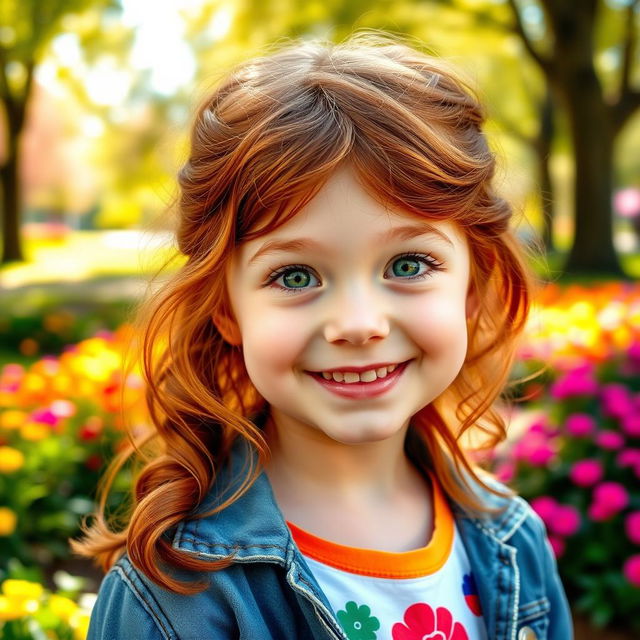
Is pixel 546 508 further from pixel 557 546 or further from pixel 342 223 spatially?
pixel 342 223

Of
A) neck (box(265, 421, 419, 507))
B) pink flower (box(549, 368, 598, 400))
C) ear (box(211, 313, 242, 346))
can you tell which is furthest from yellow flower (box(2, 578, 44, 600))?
pink flower (box(549, 368, 598, 400))

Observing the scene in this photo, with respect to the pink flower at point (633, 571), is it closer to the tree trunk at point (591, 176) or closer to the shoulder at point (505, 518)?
the shoulder at point (505, 518)

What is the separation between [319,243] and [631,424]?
7.54 ft

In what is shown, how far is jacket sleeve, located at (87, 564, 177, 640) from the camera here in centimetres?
137

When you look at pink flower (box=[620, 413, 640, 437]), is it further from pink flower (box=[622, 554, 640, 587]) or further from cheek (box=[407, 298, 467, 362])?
cheek (box=[407, 298, 467, 362])

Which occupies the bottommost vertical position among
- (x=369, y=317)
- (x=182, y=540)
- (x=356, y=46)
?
(x=182, y=540)

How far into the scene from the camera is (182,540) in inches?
56.3

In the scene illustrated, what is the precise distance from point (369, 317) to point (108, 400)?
2.70 metres

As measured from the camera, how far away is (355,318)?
4.32ft

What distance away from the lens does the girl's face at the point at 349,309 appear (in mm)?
1335

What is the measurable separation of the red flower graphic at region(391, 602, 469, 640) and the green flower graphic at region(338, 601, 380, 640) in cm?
4

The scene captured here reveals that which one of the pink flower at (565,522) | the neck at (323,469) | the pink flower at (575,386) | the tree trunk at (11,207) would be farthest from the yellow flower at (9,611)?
the tree trunk at (11,207)

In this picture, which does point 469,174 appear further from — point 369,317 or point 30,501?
point 30,501

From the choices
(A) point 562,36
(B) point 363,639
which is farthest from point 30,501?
(A) point 562,36
